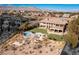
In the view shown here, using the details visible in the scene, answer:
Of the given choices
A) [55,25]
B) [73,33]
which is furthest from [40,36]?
[73,33]

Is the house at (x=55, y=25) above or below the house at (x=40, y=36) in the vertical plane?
above

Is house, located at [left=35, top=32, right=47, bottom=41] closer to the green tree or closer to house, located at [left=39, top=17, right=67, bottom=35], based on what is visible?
house, located at [left=39, top=17, right=67, bottom=35]

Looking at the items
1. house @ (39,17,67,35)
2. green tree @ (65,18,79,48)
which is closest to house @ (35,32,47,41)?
house @ (39,17,67,35)

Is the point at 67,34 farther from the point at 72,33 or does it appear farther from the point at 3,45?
the point at 3,45

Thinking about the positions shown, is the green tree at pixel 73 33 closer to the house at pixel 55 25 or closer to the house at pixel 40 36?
the house at pixel 55 25

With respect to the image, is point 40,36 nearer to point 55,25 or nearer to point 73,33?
point 55,25

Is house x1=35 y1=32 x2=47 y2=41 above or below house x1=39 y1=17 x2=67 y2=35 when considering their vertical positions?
below

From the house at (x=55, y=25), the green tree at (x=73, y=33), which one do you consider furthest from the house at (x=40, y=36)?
the green tree at (x=73, y=33)
